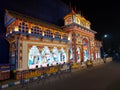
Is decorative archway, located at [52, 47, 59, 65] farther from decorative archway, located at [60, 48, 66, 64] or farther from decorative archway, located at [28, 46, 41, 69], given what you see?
decorative archway, located at [28, 46, 41, 69]

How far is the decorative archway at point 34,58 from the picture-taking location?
51.8 ft

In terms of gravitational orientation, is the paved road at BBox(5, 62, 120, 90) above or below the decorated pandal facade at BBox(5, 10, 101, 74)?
below

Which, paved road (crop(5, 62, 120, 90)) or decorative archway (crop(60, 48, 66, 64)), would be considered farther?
decorative archway (crop(60, 48, 66, 64))

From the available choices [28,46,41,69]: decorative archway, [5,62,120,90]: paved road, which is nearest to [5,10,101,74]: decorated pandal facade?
[28,46,41,69]: decorative archway

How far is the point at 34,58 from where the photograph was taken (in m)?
16.5

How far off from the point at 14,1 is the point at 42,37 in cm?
929

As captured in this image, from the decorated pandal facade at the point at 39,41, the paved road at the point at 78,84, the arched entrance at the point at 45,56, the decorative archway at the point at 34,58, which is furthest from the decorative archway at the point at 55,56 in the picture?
the paved road at the point at 78,84

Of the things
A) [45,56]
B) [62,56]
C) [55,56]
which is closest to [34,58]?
[45,56]

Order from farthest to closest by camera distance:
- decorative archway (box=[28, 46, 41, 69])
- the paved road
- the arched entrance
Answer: the arched entrance < decorative archway (box=[28, 46, 41, 69]) < the paved road

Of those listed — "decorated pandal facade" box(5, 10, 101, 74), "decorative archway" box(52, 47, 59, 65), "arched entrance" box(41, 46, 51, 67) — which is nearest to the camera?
"decorated pandal facade" box(5, 10, 101, 74)

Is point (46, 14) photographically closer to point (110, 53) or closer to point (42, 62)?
point (42, 62)

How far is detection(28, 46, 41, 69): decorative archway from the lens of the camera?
15.8 meters

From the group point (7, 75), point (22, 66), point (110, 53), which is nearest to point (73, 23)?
point (22, 66)

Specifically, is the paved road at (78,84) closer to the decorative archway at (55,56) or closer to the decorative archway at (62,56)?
the decorative archway at (55,56)
